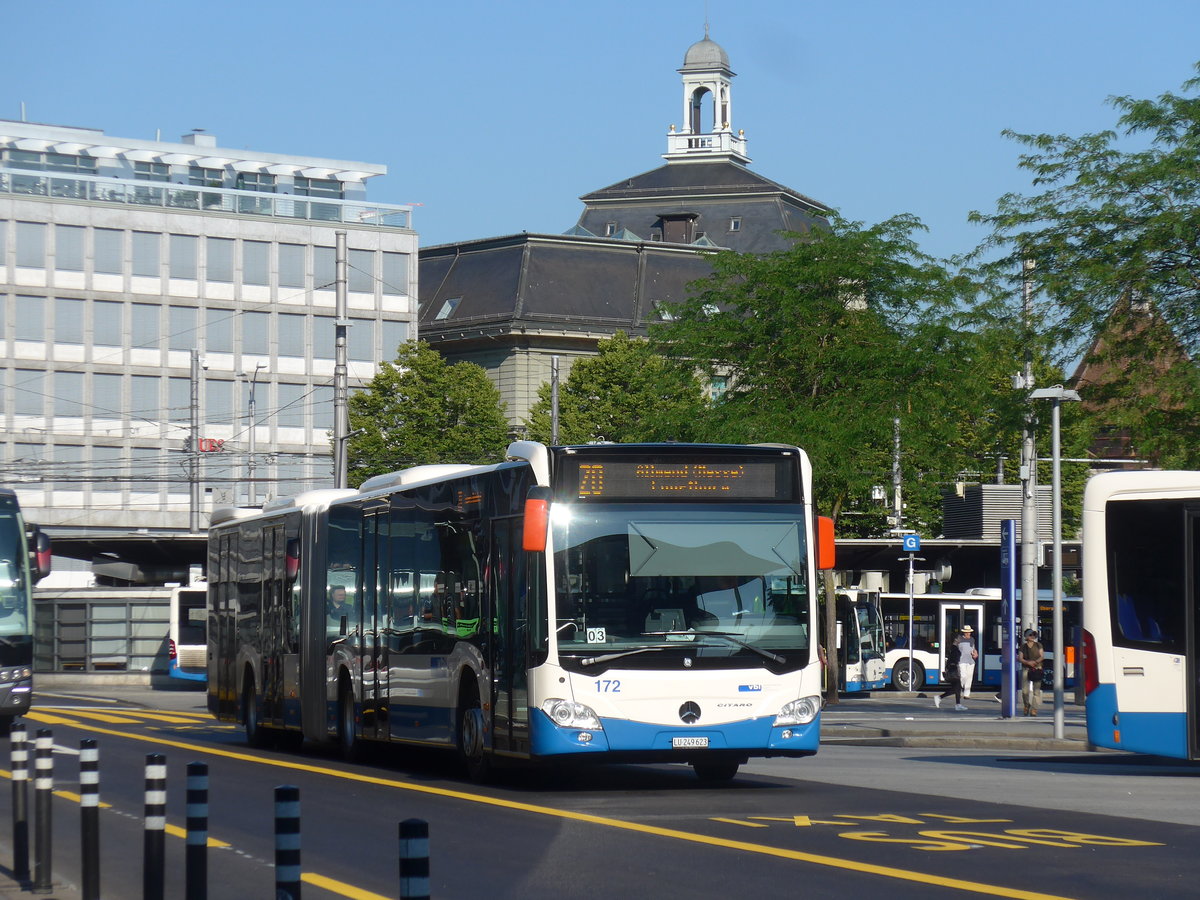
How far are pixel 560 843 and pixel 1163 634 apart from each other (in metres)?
7.98

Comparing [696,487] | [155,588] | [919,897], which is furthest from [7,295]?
[919,897]

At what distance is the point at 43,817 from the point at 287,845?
405 cm

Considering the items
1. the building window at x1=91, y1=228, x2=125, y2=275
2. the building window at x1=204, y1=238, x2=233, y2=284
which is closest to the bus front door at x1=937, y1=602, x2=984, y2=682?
the building window at x1=204, y1=238, x2=233, y2=284

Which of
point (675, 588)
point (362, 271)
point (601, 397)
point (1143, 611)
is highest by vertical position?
point (362, 271)

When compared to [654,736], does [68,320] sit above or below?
above

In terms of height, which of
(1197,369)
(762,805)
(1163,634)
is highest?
(1197,369)

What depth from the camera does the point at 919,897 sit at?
1032 cm

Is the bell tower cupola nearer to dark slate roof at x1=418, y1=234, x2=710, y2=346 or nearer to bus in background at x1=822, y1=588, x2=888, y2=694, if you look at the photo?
dark slate roof at x1=418, y1=234, x2=710, y2=346

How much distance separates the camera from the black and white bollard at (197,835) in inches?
332

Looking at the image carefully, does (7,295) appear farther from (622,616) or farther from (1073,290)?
(622,616)

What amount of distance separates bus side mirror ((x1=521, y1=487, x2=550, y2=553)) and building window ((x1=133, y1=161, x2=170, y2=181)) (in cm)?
7485

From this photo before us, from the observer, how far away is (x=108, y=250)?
82250 millimetres

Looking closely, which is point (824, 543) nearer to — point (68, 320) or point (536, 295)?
point (68, 320)

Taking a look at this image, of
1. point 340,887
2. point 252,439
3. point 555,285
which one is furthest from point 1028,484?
point 555,285
